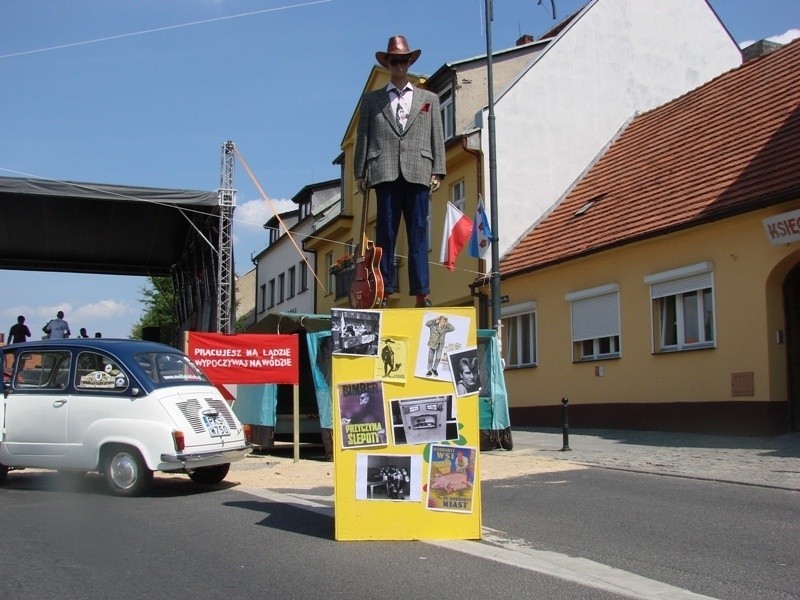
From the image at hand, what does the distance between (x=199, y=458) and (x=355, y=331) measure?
13.1ft

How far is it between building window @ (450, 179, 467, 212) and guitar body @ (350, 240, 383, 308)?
16.3m

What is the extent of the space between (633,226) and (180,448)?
11566 mm

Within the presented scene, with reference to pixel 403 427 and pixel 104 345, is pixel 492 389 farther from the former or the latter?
pixel 403 427

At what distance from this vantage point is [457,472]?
6426 millimetres

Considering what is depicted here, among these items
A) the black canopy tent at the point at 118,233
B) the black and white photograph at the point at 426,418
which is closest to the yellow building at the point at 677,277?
the black canopy tent at the point at 118,233

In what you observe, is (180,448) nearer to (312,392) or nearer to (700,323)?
(312,392)

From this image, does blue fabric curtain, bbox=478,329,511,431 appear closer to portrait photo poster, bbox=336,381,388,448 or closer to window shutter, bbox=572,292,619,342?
window shutter, bbox=572,292,619,342

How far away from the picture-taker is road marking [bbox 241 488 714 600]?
16.5 feet

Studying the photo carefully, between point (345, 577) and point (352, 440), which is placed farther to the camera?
point (352, 440)

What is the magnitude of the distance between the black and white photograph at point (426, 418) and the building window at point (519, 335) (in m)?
14.6

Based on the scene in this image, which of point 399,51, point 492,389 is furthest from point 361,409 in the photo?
point 492,389

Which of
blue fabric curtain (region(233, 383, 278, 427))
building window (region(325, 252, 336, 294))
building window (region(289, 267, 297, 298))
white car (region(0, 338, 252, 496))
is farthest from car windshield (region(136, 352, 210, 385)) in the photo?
building window (region(289, 267, 297, 298))

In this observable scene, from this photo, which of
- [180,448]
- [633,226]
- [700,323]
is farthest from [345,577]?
[633,226]

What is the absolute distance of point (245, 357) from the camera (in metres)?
12.9
